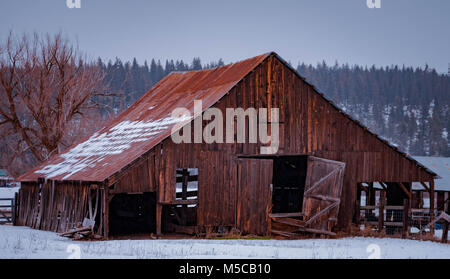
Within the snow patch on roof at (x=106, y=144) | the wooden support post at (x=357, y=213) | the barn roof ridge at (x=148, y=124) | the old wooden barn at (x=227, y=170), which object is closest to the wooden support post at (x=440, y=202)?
the old wooden barn at (x=227, y=170)

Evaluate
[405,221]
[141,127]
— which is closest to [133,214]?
[141,127]

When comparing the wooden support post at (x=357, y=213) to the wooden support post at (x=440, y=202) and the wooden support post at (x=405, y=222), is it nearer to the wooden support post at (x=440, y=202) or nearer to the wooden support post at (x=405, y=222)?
the wooden support post at (x=405, y=222)

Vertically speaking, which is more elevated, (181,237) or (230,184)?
(230,184)

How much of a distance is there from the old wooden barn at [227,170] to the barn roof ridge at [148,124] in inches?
3.3

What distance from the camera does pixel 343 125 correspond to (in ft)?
89.1

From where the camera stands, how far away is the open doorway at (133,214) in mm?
28312

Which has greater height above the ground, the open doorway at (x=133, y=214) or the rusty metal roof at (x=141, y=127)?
the rusty metal roof at (x=141, y=127)

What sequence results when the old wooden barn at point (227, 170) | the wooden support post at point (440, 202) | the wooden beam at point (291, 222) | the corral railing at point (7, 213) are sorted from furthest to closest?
the wooden support post at point (440, 202) < the corral railing at point (7, 213) < the wooden beam at point (291, 222) < the old wooden barn at point (227, 170)

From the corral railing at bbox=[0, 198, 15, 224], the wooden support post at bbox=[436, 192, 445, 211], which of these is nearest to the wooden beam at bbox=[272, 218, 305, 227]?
the corral railing at bbox=[0, 198, 15, 224]

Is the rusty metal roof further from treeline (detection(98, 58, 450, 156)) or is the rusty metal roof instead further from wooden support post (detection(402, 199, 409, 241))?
treeline (detection(98, 58, 450, 156))

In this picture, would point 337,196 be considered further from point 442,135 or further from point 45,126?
point 442,135

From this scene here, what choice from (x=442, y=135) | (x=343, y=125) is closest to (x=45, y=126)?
(x=343, y=125)

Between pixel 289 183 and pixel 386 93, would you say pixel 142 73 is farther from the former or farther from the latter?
pixel 289 183

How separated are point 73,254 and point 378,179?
14.7 metres
